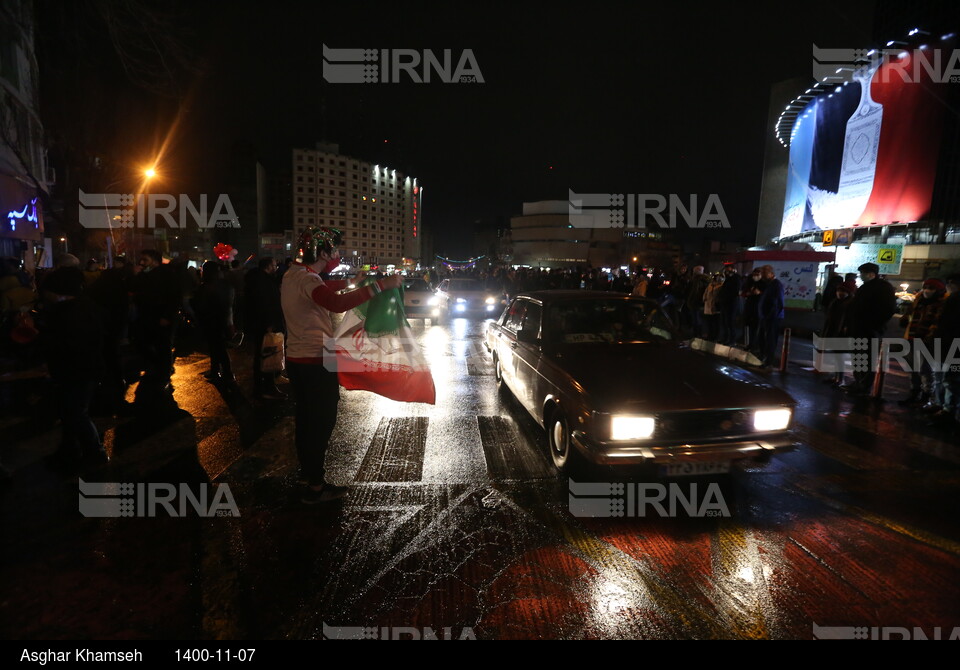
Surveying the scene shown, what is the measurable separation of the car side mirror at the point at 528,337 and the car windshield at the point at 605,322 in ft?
0.53

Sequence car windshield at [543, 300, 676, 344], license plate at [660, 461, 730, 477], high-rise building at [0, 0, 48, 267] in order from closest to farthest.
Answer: license plate at [660, 461, 730, 477]
car windshield at [543, 300, 676, 344]
high-rise building at [0, 0, 48, 267]

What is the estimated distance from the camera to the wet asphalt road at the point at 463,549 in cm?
266


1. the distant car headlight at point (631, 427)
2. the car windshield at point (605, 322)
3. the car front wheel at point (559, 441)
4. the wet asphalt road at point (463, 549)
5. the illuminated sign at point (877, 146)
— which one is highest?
the illuminated sign at point (877, 146)

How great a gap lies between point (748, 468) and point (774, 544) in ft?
5.05

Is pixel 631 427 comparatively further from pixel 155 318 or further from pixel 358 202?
pixel 358 202

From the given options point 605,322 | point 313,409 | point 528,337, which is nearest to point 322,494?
point 313,409

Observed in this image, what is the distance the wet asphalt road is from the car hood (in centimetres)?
65

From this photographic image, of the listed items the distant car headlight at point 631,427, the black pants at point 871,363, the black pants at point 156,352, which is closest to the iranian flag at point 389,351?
the distant car headlight at point 631,427

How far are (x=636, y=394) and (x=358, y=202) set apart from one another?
5232 inches

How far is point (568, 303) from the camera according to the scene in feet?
18.6

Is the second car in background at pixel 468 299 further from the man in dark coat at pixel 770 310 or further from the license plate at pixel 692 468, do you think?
the license plate at pixel 692 468

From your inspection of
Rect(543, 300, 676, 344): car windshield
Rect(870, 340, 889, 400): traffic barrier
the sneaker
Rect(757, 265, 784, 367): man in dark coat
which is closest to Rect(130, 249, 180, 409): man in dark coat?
the sneaker

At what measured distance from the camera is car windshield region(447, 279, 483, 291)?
18609 mm

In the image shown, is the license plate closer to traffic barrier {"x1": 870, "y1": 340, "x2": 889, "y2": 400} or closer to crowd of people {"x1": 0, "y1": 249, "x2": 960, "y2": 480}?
crowd of people {"x1": 0, "y1": 249, "x2": 960, "y2": 480}
